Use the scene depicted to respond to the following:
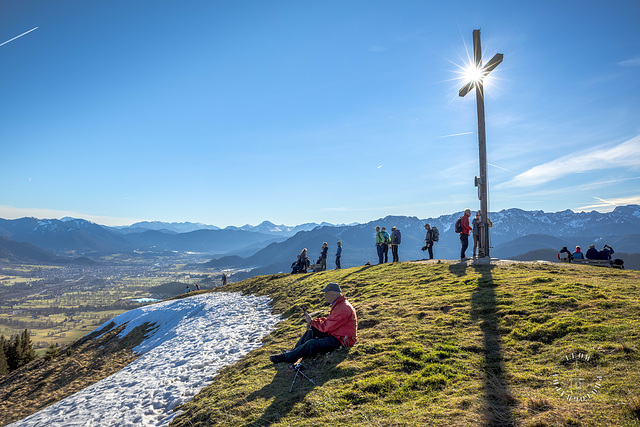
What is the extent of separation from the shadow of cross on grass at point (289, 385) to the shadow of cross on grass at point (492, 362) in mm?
3237

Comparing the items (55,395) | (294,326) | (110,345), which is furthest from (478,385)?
(110,345)

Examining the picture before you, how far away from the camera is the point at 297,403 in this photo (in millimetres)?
6672

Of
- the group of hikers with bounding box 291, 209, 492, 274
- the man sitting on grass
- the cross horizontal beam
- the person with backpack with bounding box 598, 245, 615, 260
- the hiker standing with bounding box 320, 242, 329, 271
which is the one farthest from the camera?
the hiker standing with bounding box 320, 242, 329, 271

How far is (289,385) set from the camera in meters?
7.70

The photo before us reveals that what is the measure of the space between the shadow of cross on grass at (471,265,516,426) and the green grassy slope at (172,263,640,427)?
0.03m

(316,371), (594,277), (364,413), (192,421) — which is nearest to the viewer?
(364,413)

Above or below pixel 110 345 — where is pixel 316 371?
above

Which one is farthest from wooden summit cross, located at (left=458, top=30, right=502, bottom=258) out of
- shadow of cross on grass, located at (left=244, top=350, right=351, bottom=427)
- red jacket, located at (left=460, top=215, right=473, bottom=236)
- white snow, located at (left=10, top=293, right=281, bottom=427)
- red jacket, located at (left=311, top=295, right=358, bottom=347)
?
white snow, located at (left=10, top=293, right=281, bottom=427)

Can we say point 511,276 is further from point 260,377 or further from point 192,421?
point 192,421

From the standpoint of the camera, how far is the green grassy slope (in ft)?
16.4

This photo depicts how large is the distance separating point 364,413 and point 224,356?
8.16m

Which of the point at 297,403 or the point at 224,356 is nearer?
the point at 297,403

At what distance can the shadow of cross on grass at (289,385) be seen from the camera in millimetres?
6445

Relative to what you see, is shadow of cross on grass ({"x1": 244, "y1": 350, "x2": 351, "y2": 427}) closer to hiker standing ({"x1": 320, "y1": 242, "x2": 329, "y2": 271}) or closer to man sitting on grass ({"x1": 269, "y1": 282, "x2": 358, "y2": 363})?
man sitting on grass ({"x1": 269, "y1": 282, "x2": 358, "y2": 363})
